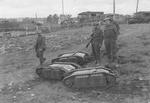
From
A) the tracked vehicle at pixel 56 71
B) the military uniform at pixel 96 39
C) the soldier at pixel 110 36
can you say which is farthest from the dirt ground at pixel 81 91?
the military uniform at pixel 96 39

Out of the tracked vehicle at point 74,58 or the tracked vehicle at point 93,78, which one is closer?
the tracked vehicle at point 93,78

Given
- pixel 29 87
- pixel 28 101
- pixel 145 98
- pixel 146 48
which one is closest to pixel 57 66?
pixel 29 87

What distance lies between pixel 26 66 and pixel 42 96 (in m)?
4.07

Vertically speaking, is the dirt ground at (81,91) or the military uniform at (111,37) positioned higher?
the military uniform at (111,37)

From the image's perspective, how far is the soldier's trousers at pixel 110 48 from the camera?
899 centimetres

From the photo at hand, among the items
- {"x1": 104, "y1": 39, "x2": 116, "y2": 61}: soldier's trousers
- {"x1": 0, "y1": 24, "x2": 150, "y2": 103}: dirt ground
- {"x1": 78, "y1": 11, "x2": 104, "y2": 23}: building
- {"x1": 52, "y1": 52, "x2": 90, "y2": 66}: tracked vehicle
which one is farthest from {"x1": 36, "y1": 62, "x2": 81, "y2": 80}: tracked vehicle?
{"x1": 78, "y1": 11, "x2": 104, "y2": 23}: building

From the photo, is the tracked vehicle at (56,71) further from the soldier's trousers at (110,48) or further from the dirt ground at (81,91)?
the soldier's trousers at (110,48)

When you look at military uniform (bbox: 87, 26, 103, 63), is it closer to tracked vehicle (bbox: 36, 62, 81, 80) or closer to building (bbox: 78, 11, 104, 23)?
tracked vehicle (bbox: 36, 62, 81, 80)

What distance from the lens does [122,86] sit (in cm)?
694

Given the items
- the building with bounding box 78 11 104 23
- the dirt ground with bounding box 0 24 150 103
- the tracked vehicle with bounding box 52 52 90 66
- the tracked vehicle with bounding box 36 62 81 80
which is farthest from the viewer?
the building with bounding box 78 11 104 23

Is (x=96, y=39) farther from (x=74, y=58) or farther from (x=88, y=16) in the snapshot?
(x=88, y=16)

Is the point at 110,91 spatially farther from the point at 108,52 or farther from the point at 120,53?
the point at 120,53

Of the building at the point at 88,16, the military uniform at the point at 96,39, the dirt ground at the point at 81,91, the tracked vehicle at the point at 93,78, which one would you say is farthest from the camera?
the building at the point at 88,16

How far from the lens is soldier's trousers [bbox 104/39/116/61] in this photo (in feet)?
29.5
